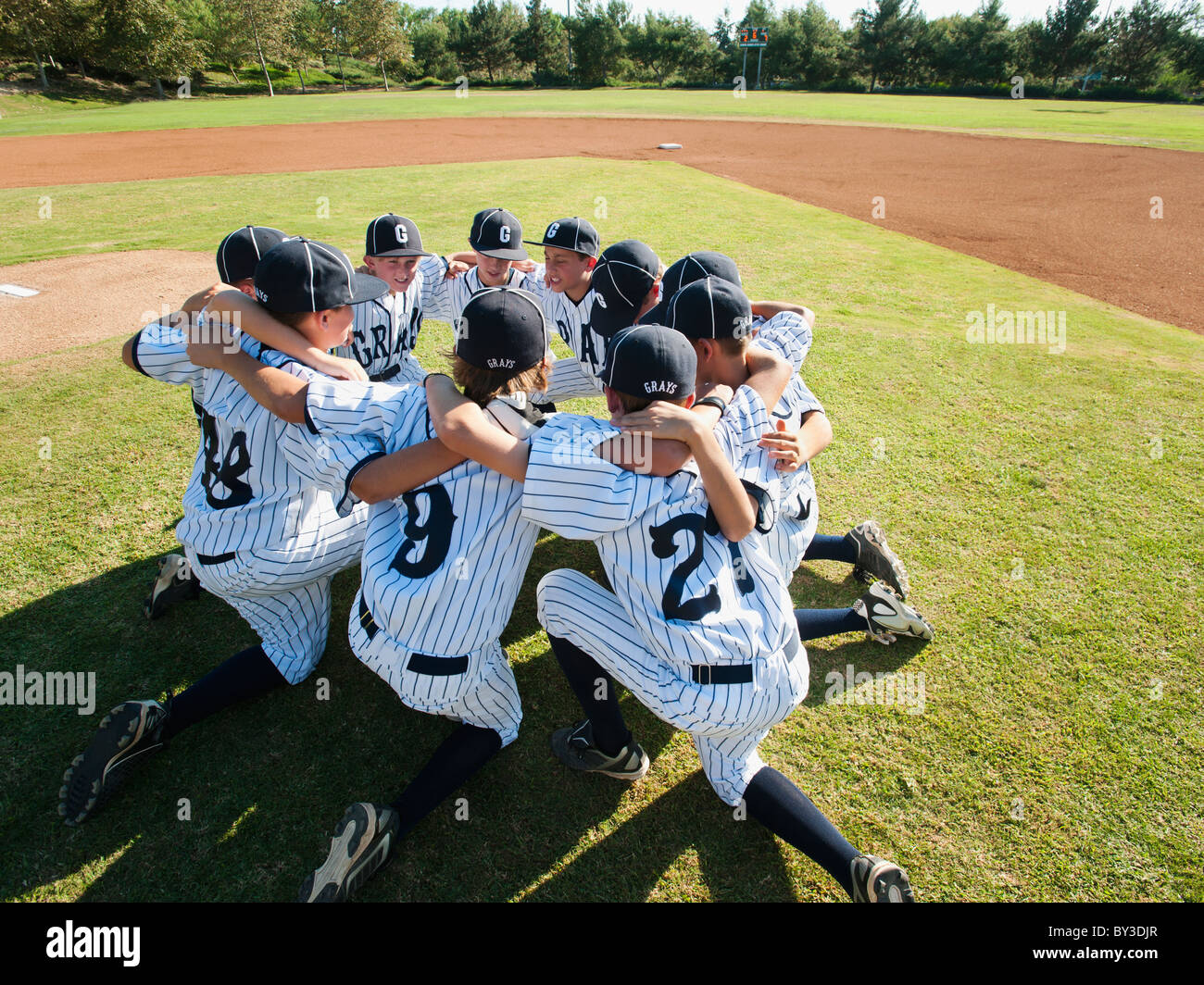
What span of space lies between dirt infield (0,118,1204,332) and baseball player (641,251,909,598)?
7.45 meters

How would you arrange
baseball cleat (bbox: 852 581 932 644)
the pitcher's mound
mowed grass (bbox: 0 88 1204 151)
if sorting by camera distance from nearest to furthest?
baseball cleat (bbox: 852 581 932 644) < the pitcher's mound < mowed grass (bbox: 0 88 1204 151)

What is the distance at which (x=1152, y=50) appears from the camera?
47188mm

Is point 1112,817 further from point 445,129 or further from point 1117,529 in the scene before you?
point 445,129

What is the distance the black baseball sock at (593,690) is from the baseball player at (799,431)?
1.06 meters

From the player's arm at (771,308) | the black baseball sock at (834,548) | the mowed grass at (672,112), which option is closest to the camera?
the player's arm at (771,308)

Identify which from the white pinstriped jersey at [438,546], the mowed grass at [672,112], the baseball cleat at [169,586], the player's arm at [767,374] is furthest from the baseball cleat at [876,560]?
the mowed grass at [672,112]

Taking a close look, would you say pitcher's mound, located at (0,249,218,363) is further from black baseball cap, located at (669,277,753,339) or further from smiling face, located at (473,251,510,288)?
black baseball cap, located at (669,277,753,339)

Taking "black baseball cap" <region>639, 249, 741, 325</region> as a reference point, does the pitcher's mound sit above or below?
below

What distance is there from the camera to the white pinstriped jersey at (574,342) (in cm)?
448

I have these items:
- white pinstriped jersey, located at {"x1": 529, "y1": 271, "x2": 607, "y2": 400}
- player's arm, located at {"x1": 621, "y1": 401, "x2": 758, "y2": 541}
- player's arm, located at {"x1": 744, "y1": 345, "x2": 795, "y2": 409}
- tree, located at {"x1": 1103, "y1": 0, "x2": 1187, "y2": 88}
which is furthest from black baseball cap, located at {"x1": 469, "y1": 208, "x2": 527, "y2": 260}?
tree, located at {"x1": 1103, "y1": 0, "x2": 1187, "y2": 88}

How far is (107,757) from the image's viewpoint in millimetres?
2551

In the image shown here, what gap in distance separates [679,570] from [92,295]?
893 cm

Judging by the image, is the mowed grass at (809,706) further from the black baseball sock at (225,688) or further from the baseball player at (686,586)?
the baseball player at (686,586)

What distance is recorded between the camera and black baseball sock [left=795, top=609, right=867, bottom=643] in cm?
325
